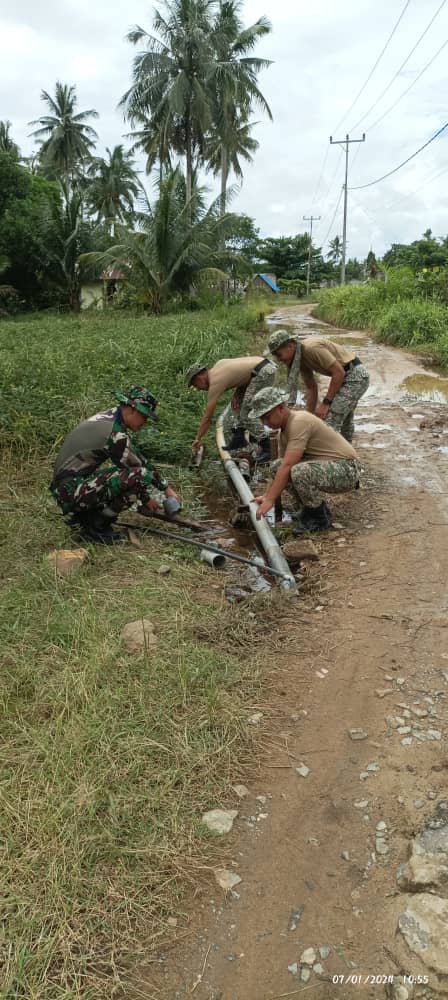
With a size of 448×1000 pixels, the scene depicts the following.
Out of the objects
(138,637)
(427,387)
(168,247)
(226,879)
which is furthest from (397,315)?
(226,879)

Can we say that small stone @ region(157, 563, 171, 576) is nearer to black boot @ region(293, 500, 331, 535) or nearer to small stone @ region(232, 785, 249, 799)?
black boot @ region(293, 500, 331, 535)

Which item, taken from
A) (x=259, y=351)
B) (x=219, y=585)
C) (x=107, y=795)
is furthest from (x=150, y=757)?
(x=259, y=351)

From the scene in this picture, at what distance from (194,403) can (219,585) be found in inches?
152

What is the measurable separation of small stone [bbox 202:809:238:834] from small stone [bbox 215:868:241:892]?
133mm

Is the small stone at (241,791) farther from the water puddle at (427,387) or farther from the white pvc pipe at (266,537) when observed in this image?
the water puddle at (427,387)

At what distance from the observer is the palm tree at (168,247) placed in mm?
17031

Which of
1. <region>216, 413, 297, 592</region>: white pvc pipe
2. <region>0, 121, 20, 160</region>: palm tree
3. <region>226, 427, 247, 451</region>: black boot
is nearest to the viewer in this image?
<region>216, 413, 297, 592</region>: white pvc pipe

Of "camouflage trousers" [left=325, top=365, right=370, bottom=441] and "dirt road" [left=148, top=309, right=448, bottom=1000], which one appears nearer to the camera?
"dirt road" [left=148, top=309, right=448, bottom=1000]

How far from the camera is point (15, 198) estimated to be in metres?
22.1

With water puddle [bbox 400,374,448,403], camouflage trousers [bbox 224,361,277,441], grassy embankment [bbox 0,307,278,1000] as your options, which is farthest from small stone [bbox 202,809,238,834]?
water puddle [bbox 400,374,448,403]

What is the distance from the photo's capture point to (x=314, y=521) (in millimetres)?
4715

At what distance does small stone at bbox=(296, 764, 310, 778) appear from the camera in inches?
95.5

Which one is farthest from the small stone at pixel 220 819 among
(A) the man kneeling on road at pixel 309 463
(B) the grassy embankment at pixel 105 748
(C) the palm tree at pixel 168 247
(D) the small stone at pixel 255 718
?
(C) the palm tree at pixel 168 247

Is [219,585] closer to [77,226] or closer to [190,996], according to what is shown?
[190,996]
